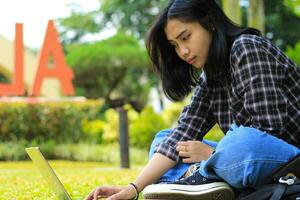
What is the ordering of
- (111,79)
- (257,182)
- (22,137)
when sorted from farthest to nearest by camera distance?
(111,79)
(22,137)
(257,182)

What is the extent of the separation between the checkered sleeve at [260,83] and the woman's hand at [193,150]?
48 cm

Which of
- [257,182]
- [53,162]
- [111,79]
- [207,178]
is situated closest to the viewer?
[257,182]

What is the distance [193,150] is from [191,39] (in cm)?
58

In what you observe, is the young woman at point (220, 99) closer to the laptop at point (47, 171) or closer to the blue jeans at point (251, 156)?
the blue jeans at point (251, 156)

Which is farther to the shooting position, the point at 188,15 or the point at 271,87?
the point at 188,15

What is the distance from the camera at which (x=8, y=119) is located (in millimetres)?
12195

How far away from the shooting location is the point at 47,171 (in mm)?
2756

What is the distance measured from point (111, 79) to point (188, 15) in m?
19.2

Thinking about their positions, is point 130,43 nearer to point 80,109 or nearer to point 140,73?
point 140,73

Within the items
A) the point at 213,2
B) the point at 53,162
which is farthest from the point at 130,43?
the point at 213,2

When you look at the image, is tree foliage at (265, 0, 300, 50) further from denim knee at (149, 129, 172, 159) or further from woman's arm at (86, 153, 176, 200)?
woman's arm at (86, 153, 176, 200)

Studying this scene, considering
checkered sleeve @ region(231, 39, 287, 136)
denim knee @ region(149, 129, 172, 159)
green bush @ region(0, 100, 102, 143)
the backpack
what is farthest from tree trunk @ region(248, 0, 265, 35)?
the backpack

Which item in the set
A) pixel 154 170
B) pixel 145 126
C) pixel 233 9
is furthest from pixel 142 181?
pixel 145 126

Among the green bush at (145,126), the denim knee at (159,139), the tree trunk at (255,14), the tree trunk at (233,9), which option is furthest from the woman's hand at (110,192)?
the green bush at (145,126)
